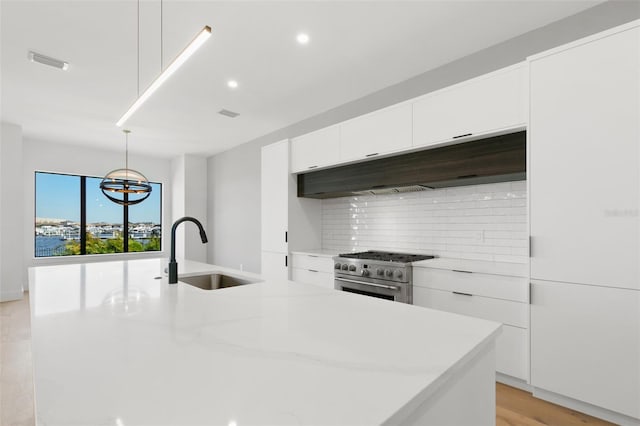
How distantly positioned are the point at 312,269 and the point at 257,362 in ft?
10.3

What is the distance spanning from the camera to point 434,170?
9.78 ft

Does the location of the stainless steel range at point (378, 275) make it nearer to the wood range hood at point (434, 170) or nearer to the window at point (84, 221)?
the wood range hood at point (434, 170)

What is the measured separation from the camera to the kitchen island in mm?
604

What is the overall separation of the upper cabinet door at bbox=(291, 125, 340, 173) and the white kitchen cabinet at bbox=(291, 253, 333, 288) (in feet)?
3.59

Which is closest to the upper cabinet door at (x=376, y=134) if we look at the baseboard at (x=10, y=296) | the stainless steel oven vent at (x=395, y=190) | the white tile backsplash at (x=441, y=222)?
the stainless steel oven vent at (x=395, y=190)

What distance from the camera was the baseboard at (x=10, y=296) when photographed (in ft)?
16.5

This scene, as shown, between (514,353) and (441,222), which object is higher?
(441,222)

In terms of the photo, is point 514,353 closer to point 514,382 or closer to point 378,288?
point 514,382

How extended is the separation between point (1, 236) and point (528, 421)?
6900 millimetres

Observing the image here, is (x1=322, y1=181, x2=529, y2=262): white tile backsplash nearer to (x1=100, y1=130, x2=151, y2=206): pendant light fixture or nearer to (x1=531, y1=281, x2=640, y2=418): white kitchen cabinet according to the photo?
(x1=531, y1=281, x2=640, y2=418): white kitchen cabinet

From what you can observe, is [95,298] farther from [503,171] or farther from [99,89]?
[99,89]

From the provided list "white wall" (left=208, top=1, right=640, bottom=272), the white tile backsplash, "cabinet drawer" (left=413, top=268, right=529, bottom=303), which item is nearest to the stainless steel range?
"cabinet drawer" (left=413, top=268, right=529, bottom=303)

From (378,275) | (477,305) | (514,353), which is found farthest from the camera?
Result: (378,275)

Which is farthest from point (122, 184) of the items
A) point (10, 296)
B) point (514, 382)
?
point (514, 382)
